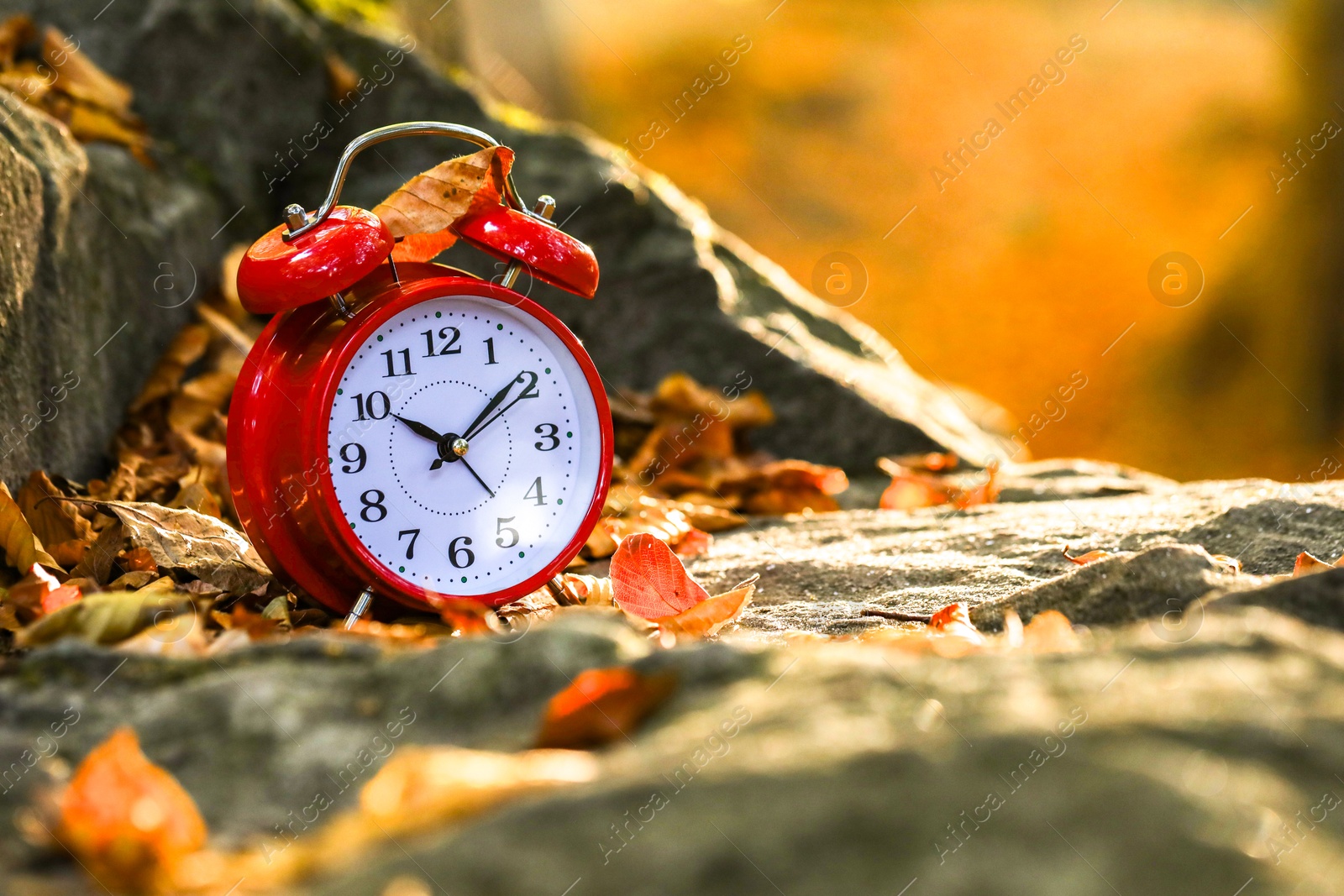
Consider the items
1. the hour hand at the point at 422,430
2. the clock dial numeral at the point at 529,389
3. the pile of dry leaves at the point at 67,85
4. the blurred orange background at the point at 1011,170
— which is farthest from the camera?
the blurred orange background at the point at 1011,170

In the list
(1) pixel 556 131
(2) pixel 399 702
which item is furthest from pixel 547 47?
(2) pixel 399 702

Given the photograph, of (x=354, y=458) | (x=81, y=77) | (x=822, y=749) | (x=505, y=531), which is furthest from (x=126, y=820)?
(x=81, y=77)

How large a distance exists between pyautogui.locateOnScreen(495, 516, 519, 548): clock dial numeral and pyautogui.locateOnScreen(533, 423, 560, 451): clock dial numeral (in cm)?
14

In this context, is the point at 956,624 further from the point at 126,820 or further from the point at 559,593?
the point at 126,820

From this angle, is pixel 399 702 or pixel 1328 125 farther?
pixel 1328 125

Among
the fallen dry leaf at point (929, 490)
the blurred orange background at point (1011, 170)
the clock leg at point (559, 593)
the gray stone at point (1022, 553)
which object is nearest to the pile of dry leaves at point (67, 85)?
the clock leg at point (559, 593)

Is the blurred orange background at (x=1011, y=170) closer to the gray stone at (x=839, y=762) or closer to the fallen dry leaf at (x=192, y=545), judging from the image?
the fallen dry leaf at (x=192, y=545)

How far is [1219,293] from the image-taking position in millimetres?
8242

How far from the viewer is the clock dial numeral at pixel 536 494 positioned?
193 cm

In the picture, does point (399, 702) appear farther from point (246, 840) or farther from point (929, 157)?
point (929, 157)

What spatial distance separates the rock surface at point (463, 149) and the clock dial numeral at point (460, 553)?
1595 mm

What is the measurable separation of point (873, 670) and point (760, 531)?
1.67 metres

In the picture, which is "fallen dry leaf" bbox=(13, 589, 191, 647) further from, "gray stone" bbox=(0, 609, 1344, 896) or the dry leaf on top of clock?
the dry leaf on top of clock

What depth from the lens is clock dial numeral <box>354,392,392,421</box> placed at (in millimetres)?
1775
